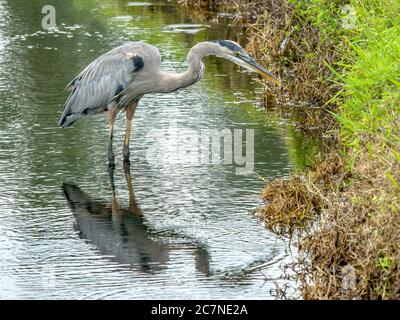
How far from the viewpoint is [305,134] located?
42.2 feet

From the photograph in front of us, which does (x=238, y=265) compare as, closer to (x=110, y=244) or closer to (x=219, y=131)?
(x=110, y=244)

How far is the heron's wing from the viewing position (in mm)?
11570

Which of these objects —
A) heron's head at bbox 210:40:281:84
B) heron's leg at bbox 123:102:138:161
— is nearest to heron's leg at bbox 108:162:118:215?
heron's leg at bbox 123:102:138:161

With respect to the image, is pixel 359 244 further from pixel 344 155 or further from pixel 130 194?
pixel 130 194

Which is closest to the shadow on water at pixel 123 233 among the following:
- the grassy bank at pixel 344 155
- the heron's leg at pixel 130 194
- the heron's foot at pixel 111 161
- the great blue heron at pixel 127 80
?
the heron's leg at pixel 130 194

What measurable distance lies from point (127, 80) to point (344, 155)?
257 centimetres

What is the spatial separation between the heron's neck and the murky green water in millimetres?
837

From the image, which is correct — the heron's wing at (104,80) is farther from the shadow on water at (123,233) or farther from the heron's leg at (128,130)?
the shadow on water at (123,233)

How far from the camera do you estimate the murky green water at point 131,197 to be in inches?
334

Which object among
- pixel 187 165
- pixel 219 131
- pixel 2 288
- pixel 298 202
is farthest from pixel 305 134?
pixel 2 288

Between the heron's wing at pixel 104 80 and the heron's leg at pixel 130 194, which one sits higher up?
the heron's wing at pixel 104 80

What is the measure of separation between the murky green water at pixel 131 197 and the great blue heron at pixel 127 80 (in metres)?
0.50

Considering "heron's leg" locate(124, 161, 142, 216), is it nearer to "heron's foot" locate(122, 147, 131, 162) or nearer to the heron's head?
"heron's foot" locate(122, 147, 131, 162)
